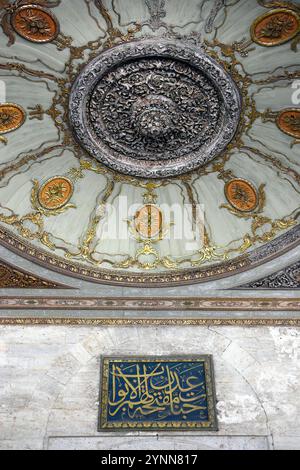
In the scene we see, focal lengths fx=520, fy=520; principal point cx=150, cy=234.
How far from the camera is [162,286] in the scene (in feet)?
24.4

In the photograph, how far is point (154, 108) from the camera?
263 inches

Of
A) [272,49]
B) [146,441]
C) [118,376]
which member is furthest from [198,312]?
[272,49]

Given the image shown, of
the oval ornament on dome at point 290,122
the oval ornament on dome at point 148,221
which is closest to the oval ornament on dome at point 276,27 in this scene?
the oval ornament on dome at point 290,122

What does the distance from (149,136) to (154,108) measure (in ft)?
1.32

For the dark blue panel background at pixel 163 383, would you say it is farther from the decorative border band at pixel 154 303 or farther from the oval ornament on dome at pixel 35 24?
the oval ornament on dome at pixel 35 24

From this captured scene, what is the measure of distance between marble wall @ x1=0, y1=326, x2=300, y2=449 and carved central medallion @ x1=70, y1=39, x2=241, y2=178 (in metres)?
2.36

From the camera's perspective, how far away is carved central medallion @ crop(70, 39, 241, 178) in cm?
621

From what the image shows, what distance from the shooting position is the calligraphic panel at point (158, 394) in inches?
240

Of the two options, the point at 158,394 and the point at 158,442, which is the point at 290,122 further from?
the point at 158,442

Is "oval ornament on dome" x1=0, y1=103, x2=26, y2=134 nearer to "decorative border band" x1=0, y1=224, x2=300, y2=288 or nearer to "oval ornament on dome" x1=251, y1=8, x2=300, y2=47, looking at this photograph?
"decorative border band" x1=0, y1=224, x2=300, y2=288

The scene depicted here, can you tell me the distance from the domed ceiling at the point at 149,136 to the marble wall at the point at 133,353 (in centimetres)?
96

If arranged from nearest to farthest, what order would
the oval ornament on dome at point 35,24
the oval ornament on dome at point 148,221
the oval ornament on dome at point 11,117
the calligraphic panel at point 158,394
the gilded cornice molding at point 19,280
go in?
the oval ornament on dome at point 35,24 → the calligraphic panel at point 158,394 → the oval ornament on dome at point 11,117 → the gilded cornice molding at point 19,280 → the oval ornament on dome at point 148,221

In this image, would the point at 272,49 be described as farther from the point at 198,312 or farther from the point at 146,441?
the point at 146,441
